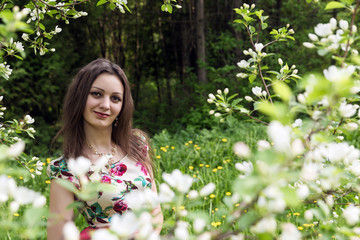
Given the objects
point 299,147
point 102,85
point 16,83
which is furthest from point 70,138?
point 16,83

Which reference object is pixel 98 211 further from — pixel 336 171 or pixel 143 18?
pixel 143 18

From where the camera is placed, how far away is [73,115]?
5.98ft

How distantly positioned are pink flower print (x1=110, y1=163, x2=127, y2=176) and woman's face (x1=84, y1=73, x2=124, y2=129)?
237 mm

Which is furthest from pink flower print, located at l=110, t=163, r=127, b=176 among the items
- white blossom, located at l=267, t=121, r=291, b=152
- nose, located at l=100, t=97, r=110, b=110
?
white blossom, located at l=267, t=121, r=291, b=152

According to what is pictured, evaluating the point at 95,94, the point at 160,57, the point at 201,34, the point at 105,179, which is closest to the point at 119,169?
the point at 105,179

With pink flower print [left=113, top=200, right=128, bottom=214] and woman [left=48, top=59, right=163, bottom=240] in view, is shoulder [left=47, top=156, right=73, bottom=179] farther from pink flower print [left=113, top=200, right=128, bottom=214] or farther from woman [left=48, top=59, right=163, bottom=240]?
pink flower print [left=113, top=200, right=128, bottom=214]

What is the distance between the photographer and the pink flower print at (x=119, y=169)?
1861mm

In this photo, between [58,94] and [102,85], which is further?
[58,94]

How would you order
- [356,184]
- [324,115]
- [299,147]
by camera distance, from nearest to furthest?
[299,147] < [324,115] < [356,184]

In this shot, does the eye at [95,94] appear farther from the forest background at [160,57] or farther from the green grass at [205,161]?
the forest background at [160,57]

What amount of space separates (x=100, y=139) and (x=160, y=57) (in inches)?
232

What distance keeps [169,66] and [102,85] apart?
19.2ft

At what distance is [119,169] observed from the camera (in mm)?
1883

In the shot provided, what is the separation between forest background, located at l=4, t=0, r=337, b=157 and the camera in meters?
5.52
